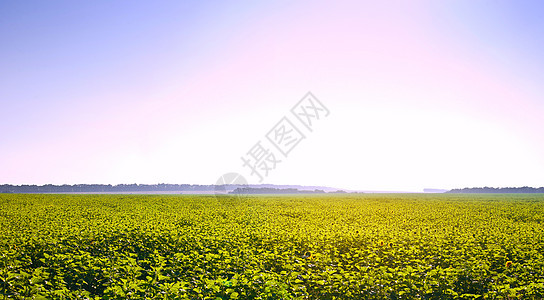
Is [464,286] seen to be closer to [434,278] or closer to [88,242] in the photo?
[434,278]

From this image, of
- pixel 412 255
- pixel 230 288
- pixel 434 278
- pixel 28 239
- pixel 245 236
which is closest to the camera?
pixel 230 288

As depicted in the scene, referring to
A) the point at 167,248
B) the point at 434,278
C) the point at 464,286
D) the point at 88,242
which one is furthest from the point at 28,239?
the point at 464,286

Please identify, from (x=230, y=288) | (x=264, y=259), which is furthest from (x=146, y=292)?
(x=264, y=259)

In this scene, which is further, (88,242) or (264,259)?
(88,242)

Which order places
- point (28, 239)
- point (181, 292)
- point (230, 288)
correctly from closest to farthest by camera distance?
1. point (181, 292)
2. point (230, 288)
3. point (28, 239)

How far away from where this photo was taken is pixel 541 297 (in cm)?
630

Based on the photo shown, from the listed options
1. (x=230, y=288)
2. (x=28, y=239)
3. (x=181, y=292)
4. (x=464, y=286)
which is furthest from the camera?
(x=28, y=239)

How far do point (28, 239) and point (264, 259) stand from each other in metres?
6.74

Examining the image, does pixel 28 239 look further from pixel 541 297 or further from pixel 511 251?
pixel 511 251

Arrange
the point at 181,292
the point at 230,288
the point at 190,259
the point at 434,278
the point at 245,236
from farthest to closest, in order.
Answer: the point at 245,236 < the point at 190,259 < the point at 434,278 < the point at 230,288 < the point at 181,292

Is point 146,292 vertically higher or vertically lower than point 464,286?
higher

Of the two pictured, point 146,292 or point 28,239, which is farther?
point 28,239

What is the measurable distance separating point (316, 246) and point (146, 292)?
538 cm

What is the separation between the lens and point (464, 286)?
757 cm
